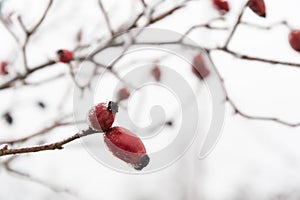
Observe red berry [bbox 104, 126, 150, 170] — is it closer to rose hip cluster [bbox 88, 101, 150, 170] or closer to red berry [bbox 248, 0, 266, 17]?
rose hip cluster [bbox 88, 101, 150, 170]

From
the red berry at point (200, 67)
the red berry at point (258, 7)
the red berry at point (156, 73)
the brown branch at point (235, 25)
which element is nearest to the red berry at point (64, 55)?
the red berry at point (156, 73)

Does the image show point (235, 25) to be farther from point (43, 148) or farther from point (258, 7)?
point (43, 148)

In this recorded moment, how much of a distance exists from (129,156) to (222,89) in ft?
2.31

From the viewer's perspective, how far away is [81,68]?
1.92 metres

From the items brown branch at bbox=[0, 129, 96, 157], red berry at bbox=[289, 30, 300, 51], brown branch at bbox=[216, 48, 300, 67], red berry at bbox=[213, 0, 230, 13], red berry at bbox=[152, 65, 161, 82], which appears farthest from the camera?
red berry at bbox=[152, 65, 161, 82]

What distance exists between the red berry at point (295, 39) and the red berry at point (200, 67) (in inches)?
16.1

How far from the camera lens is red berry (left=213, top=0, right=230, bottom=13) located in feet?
6.47

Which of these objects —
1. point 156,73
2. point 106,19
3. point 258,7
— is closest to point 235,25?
point 258,7

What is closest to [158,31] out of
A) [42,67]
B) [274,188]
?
[42,67]

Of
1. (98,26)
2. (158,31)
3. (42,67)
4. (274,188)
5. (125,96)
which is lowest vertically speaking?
(274,188)

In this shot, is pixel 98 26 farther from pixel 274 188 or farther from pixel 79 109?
pixel 274 188

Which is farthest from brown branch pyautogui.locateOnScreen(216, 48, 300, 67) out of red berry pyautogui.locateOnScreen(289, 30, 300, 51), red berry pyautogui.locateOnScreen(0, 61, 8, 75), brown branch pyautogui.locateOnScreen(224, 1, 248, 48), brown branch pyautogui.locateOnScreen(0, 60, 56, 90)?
red berry pyautogui.locateOnScreen(0, 61, 8, 75)

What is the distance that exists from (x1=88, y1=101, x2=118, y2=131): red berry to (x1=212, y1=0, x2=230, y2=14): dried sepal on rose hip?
44.0 inches

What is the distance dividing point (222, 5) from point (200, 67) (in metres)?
0.34
